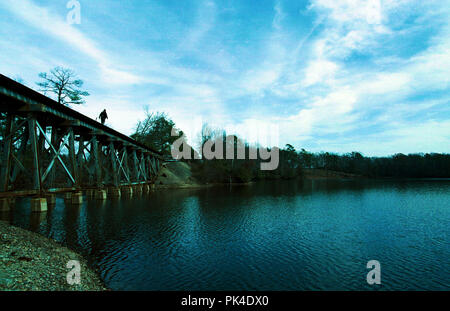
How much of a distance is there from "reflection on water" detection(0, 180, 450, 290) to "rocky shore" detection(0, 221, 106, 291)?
0.65m

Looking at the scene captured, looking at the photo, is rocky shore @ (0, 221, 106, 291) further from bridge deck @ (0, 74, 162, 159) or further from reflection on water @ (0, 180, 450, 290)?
bridge deck @ (0, 74, 162, 159)

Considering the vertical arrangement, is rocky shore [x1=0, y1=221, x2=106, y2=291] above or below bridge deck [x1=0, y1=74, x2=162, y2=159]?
below

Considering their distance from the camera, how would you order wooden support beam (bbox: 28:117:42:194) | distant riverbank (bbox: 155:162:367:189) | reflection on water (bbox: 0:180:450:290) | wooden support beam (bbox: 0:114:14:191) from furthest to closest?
1. distant riverbank (bbox: 155:162:367:189)
2. wooden support beam (bbox: 28:117:42:194)
3. wooden support beam (bbox: 0:114:14:191)
4. reflection on water (bbox: 0:180:450:290)

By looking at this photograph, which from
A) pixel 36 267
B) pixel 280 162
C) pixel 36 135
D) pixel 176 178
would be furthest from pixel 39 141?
pixel 280 162

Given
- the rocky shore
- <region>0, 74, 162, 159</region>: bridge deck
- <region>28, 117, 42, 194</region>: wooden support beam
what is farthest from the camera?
<region>28, 117, 42, 194</region>: wooden support beam

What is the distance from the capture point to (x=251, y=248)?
418 inches

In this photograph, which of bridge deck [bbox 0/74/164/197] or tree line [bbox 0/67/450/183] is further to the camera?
tree line [bbox 0/67/450/183]

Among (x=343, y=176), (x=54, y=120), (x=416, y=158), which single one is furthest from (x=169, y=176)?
(x=416, y=158)

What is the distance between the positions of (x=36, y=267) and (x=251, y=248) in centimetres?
787

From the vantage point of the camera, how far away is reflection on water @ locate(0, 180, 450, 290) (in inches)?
290

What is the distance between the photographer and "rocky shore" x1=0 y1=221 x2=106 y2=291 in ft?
18.1

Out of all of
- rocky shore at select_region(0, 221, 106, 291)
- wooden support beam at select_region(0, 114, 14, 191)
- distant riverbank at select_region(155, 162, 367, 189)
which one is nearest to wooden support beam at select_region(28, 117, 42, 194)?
wooden support beam at select_region(0, 114, 14, 191)

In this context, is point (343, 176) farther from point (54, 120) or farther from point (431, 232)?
point (54, 120)

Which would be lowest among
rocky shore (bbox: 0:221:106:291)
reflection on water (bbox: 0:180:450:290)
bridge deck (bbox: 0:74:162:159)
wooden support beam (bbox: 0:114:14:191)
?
reflection on water (bbox: 0:180:450:290)
